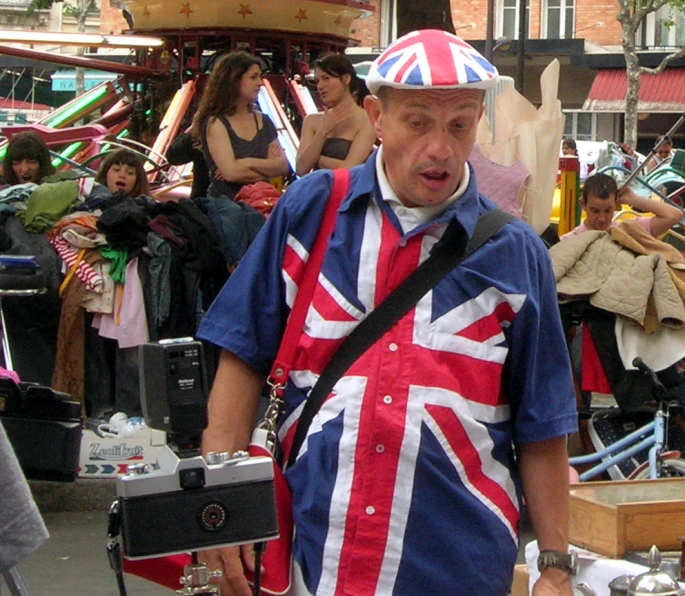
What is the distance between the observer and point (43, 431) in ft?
18.6

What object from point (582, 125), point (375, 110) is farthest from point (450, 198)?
point (582, 125)

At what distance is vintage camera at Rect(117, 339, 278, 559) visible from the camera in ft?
8.39

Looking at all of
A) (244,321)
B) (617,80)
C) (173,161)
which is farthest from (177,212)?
(617,80)

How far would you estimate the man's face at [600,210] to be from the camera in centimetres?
814

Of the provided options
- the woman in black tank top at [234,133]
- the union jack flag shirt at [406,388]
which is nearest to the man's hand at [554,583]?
the union jack flag shirt at [406,388]

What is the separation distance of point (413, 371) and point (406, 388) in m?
0.04

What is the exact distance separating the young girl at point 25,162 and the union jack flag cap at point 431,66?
638 cm

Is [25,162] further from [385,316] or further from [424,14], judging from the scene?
[385,316]

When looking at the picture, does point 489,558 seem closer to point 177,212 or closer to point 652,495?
point 652,495

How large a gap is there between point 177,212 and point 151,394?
593cm

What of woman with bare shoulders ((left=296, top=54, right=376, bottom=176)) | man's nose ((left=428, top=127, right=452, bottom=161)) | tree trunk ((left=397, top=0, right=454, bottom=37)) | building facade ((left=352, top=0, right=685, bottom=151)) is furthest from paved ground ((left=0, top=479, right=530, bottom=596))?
building facade ((left=352, top=0, right=685, bottom=151))

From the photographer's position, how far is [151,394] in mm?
2596

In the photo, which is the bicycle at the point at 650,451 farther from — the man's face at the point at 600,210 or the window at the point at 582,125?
the window at the point at 582,125

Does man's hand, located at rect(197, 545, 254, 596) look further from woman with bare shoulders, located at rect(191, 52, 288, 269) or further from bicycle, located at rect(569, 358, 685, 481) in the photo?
woman with bare shoulders, located at rect(191, 52, 288, 269)
